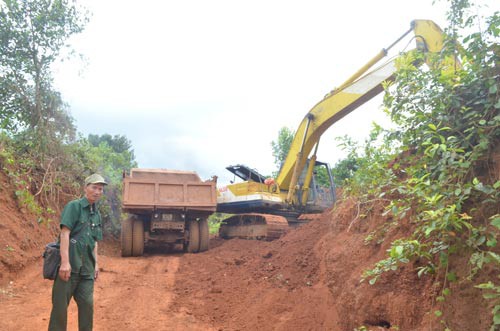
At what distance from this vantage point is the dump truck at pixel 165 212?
11.3 m

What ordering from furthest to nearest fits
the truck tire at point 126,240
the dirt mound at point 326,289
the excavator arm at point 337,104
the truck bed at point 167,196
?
1. the truck tire at point 126,240
2. the truck bed at point 167,196
3. the excavator arm at point 337,104
4. the dirt mound at point 326,289

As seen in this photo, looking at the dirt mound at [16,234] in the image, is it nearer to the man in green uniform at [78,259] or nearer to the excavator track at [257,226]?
the man in green uniform at [78,259]

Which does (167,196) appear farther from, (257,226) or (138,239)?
(257,226)

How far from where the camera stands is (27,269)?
7.70 metres

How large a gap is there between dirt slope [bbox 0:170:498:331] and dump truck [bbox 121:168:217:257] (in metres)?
1.85

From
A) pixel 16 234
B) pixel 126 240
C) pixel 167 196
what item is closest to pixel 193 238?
pixel 167 196

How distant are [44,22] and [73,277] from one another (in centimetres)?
983

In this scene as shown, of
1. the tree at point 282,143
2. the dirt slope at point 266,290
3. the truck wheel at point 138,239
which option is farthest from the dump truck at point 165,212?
the tree at point 282,143

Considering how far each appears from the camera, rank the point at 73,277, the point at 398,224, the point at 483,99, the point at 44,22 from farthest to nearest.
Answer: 1. the point at 44,22
2. the point at 398,224
3. the point at 73,277
4. the point at 483,99

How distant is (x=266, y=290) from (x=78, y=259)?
10.2ft

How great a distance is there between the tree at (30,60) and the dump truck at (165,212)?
3.01 meters

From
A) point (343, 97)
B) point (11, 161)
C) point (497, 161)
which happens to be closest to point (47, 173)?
point (11, 161)

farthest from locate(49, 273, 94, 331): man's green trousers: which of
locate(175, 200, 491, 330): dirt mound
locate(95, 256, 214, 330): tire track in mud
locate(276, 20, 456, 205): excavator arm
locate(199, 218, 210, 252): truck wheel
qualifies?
locate(199, 218, 210, 252): truck wheel

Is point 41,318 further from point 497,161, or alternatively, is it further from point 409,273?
point 497,161
